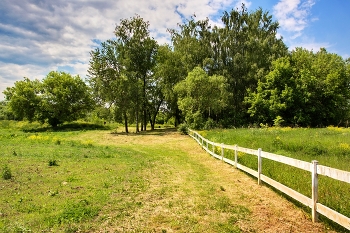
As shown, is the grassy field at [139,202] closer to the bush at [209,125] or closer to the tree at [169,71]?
the bush at [209,125]

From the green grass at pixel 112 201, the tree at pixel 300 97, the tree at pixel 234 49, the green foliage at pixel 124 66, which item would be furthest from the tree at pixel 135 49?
the green grass at pixel 112 201

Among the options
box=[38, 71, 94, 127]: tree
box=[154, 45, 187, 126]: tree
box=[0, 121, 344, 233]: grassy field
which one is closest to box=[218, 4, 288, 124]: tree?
box=[154, 45, 187, 126]: tree

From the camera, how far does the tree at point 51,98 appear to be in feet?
142

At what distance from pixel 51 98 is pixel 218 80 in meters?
30.7

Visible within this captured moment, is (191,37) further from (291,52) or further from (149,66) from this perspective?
(291,52)

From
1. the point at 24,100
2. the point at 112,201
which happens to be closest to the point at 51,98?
the point at 24,100

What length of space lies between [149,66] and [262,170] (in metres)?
33.0

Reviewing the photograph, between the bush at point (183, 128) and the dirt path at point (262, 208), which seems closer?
the dirt path at point (262, 208)

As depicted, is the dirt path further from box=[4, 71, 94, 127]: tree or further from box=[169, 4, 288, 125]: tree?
box=[4, 71, 94, 127]: tree

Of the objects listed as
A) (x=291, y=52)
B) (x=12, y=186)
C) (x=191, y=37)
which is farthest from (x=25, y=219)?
(x=291, y=52)

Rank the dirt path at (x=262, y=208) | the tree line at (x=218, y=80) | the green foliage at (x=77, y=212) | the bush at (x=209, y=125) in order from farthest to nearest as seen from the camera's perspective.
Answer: the tree line at (x=218, y=80)
the bush at (x=209, y=125)
the green foliage at (x=77, y=212)
the dirt path at (x=262, y=208)

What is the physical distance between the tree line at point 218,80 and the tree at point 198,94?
28 cm

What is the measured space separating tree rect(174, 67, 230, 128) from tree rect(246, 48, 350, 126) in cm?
940

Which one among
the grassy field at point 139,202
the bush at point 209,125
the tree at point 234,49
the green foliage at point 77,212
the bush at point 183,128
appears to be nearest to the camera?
the grassy field at point 139,202
